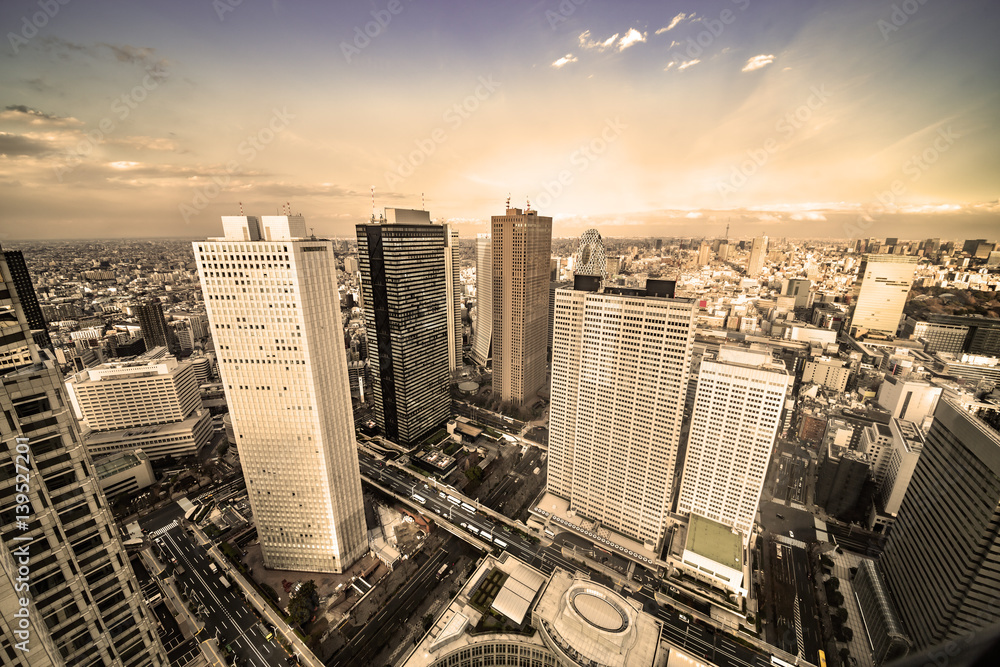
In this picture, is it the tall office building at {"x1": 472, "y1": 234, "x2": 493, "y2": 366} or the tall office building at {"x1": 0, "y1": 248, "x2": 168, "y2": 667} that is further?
the tall office building at {"x1": 472, "y1": 234, "x2": 493, "y2": 366}

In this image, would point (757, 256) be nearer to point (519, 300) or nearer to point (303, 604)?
point (519, 300)

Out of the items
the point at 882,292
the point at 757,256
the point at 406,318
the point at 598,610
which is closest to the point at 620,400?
the point at 598,610

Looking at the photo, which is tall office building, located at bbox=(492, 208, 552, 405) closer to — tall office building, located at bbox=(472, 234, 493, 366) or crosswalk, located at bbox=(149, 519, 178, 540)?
tall office building, located at bbox=(472, 234, 493, 366)

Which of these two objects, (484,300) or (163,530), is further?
(484,300)

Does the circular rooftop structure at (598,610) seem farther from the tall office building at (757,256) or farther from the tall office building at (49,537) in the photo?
the tall office building at (757,256)

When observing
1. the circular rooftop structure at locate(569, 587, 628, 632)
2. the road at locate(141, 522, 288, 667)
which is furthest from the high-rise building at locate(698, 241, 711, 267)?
the road at locate(141, 522, 288, 667)
